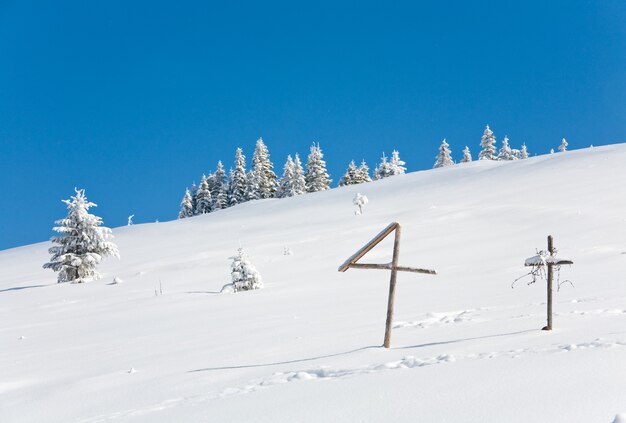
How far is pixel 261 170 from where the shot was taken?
233 feet

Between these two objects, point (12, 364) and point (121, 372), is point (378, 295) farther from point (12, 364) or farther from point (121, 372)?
point (12, 364)

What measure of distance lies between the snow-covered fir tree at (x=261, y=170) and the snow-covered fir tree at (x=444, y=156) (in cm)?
2718

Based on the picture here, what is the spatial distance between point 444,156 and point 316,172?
22.0 meters

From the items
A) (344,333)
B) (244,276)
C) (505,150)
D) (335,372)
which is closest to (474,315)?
(344,333)

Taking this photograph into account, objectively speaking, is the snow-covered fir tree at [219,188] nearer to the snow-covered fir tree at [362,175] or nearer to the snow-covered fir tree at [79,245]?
the snow-covered fir tree at [362,175]

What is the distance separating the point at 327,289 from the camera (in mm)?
15180

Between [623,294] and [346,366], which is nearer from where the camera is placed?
[346,366]

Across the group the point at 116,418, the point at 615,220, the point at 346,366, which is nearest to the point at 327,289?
the point at 346,366

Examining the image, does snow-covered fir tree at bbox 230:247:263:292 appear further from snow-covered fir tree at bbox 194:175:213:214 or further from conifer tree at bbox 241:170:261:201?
snow-covered fir tree at bbox 194:175:213:214

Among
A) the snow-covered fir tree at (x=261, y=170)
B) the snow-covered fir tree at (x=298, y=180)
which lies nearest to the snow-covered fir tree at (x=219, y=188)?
the snow-covered fir tree at (x=261, y=170)

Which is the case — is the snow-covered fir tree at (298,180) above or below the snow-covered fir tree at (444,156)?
below

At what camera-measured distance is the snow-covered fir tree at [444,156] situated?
80250 millimetres

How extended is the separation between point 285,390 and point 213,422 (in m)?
1.02

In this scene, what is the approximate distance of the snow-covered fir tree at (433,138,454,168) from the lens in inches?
3159
